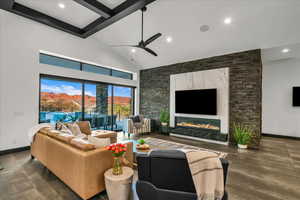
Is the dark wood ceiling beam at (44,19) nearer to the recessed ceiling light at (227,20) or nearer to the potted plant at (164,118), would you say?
the potted plant at (164,118)

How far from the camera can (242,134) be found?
4176 millimetres

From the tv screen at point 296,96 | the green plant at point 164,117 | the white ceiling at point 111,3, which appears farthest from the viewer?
the green plant at point 164,117

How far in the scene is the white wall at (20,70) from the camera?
11.7 ft

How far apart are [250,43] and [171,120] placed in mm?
3885

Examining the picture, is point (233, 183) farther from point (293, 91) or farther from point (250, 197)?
point (293, 91)

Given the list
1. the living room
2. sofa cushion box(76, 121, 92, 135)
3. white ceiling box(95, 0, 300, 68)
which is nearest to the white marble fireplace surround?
the living room

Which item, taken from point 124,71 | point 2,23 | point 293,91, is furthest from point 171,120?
point 2,23

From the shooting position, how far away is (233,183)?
2336 millimetres

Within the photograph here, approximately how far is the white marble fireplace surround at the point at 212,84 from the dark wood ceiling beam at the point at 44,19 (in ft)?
13.6

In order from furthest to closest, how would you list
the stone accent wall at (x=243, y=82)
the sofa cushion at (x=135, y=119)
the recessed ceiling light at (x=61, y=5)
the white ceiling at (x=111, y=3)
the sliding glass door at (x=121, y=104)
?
the sliding glass door at (x=121, y=104), the sofa cushion at (x=135, y=119), the stone accent wall at (x=243, y=82), the recessed ceiling light at (x=61, y=5), the white ceiling at (x=111, y=3)

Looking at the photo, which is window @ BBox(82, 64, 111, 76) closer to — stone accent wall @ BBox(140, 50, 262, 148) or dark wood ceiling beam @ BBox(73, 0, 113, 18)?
dark wood ceiling beam @ BBox(73, 0, 113, 18)

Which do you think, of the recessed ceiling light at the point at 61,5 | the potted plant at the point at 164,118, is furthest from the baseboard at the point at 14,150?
the potted plant at the point at 164,118

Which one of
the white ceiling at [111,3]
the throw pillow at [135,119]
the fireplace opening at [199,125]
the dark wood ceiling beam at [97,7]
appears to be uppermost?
the white ceiling at [111,3]

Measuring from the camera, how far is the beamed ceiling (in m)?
3.27
